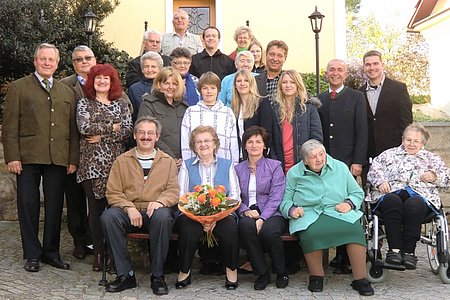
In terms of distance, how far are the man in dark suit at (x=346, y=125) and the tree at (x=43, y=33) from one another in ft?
16.3

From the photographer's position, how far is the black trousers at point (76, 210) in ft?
20.9

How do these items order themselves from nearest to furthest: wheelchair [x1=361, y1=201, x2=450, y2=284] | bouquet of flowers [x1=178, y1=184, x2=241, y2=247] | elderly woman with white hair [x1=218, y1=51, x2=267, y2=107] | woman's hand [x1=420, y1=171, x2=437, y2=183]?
bouquet of flowers [x1=178, y1=184, x2=241, y2=247], wheelchair [x1=361, y1=201, x2=450, y2=284], woman's hand [x1=420, y1=171, x2=437, y2=183], elderly woman with white hair [x1=218, y1=51, x2=267, y2=107]

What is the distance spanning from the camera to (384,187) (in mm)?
5695

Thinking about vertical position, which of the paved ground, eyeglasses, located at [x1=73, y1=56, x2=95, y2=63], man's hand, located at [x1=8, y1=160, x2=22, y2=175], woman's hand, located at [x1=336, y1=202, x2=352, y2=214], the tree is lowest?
the paved ground

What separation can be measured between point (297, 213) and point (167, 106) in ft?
5.60

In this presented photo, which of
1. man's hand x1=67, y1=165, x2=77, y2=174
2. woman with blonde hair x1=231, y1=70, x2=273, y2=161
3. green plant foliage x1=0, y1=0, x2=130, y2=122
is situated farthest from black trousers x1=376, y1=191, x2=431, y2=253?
green plant foliage x1=0, y1=0, x2=130, y2=122

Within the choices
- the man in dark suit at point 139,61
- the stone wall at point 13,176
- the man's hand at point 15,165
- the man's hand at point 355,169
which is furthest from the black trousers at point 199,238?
the stone wall at point 13,176

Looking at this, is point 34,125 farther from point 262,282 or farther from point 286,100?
point 262,282

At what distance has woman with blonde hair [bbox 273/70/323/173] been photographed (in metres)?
6.07

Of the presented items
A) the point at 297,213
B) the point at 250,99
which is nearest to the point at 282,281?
the point at 297,213

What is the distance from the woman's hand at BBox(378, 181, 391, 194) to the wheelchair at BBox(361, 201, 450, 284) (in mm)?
182

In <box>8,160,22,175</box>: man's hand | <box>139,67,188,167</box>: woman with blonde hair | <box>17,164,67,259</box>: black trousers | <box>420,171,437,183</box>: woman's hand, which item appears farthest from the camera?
<box>139,67,188,167</box>: woman with blonde hair

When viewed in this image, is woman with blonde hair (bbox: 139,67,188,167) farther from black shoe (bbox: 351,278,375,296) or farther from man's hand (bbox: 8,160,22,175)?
black shoe (bbox: 351,278,375,296)

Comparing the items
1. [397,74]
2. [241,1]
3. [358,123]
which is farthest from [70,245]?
[397,74]
